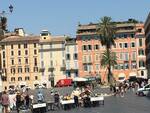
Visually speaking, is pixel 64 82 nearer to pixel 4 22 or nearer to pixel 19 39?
pixel 19 39

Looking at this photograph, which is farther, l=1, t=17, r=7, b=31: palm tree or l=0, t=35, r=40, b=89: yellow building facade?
l=0, t=35, r=40, b=89: yellow building facade

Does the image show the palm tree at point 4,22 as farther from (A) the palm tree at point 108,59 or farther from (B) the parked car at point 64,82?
(B) the parked car at point 64,82

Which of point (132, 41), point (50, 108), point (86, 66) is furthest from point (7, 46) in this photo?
point (50, 108)

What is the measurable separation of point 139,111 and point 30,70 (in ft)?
409

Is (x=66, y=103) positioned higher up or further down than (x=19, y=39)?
further down

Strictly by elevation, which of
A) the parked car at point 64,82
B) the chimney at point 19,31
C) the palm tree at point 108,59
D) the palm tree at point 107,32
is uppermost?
the chimney at point 19,31

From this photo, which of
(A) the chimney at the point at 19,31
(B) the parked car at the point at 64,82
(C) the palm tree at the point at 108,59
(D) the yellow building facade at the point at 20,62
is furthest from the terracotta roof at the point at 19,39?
(C) the palm tree at the point at 108,59

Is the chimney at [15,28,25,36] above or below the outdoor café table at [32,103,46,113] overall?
above

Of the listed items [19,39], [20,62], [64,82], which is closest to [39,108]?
[64,82]

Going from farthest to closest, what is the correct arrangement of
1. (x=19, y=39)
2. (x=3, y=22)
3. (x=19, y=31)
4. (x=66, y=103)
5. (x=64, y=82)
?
(x=19, y=31) → (x=19, y=39) → (x=64, y=82) → (x=66, y=103) → (x=3, y=22)

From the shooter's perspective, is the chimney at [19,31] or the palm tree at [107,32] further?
the chimney at [19,31]

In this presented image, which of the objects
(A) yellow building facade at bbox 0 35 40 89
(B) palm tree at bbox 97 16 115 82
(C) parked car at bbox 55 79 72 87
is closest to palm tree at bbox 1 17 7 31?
(B) palm tree at bbox 97 16 115 82

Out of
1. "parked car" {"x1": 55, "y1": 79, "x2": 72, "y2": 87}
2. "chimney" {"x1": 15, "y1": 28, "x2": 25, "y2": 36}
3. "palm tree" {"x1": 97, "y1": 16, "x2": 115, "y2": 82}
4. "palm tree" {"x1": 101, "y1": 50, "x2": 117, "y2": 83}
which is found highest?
"chimney" {"x1": 15, "y1": 28, "x2": 25, "y2": 36}

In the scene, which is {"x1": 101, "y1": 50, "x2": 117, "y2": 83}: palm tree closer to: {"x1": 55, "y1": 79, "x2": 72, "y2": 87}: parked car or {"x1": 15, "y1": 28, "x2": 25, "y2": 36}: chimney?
{"x1": 55, "y1": 79, "x2": 72, "y2": 87}: parked car
